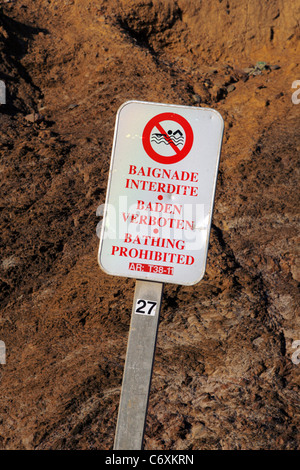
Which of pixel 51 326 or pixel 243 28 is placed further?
pixel 243 28

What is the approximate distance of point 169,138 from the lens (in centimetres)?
264

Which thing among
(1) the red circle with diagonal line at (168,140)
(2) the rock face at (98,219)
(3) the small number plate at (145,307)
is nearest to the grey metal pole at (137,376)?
(3) the small number plate at (145,307)

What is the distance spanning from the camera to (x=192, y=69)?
295 inches

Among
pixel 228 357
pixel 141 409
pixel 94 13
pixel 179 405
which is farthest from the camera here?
pixel 94 13

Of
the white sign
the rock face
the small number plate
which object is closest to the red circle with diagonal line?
the white sign

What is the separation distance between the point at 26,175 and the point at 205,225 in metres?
3.44

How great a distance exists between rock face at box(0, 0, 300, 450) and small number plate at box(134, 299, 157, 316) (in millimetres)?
1689

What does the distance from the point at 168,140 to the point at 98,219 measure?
2.78 m

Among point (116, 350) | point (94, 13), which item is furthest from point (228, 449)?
point (94, 13)

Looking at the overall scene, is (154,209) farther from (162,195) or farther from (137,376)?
(137,376)

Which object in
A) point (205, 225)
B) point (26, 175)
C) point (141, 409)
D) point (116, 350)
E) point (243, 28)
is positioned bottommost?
point (116, 350)

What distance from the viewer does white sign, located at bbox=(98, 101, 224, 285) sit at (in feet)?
8.58

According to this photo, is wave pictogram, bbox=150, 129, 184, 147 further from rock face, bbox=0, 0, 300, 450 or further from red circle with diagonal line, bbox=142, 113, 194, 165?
rock face, bbox=0, 0, 300, 450

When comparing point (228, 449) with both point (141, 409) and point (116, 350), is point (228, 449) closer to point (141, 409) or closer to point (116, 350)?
point (116, 350)
